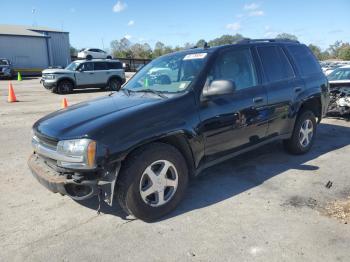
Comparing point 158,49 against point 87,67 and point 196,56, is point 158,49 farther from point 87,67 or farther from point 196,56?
point 196,56

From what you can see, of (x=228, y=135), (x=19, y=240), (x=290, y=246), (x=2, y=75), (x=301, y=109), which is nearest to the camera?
(x=290, y=246)

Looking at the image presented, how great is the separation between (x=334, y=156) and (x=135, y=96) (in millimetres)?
3724

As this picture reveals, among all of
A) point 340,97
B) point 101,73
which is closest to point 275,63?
point 340,97

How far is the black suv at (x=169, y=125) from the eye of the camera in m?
3.37

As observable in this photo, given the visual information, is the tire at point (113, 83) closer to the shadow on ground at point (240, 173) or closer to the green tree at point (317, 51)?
the shadow on ground at point (240, 173)

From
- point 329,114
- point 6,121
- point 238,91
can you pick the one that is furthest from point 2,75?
point 238,91

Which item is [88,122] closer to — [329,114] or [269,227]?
[269,227]

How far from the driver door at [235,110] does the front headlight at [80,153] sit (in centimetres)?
135

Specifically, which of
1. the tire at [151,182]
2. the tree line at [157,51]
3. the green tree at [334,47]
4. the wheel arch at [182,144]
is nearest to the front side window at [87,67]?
the wheel arch at [182,144]

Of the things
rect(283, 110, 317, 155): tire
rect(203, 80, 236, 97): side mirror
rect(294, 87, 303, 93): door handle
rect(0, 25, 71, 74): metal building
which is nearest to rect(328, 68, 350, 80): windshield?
rect(283, 110, 317, 155): tire

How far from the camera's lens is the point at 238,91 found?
14.9ft

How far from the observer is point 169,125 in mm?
3715

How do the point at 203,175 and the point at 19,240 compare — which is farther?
the point at 203,175

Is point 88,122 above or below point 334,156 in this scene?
above
